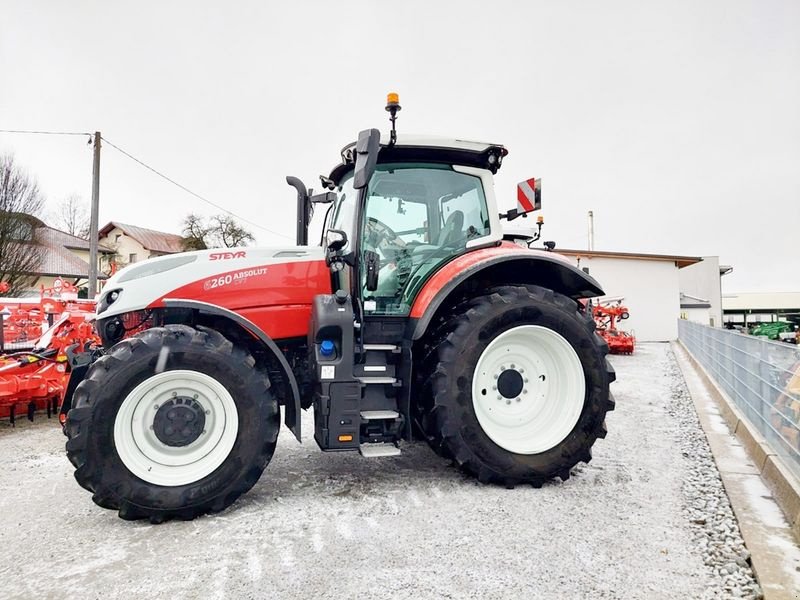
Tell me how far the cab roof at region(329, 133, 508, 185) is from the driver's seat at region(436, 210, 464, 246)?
0.40m

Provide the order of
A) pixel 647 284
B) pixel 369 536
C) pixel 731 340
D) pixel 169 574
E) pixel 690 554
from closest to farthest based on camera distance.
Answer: pixel 169 574, pixel 690 554, pixel 369 536, pixel 731 340, pixel 647 284

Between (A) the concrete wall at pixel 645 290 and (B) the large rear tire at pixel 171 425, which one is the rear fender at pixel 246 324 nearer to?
(B) the large rear tire at pixel 171 425

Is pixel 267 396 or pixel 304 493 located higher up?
pixel 267 396

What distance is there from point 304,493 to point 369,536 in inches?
31.7

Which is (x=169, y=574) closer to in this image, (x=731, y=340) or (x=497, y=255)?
(x=497, y=255)

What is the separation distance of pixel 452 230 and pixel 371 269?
77 centimetres

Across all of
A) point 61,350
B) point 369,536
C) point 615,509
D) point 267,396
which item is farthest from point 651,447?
point 61,350

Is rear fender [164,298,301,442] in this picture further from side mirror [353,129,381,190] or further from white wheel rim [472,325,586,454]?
white wheel rim [472,325,586,454]

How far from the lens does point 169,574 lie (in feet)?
8.11

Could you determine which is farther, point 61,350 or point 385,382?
point 61,350

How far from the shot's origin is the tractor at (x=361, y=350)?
10.1 feet

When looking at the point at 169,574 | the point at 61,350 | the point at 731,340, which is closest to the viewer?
the point at 169,574

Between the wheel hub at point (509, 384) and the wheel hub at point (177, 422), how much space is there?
79.9 inches

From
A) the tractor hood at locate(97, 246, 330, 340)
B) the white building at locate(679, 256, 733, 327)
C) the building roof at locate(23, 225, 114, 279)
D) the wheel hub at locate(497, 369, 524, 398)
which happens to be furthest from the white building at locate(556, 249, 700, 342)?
the building roof at locate(23, 225, 114, 279)
